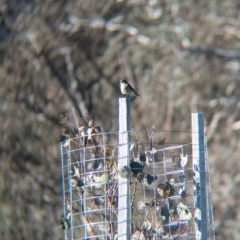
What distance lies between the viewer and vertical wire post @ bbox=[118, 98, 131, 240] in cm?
493

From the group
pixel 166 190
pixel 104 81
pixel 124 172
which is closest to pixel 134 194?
pixel 166 190

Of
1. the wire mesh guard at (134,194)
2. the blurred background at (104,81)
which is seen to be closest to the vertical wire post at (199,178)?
the wire mesh guard at (134,194)

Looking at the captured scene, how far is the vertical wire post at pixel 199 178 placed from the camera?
504 centimetres

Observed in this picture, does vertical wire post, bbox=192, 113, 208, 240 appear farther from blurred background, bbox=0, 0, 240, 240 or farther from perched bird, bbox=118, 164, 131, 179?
blurred background, bbox=0, 0, 240, 240

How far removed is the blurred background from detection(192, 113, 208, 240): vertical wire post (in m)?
4.97

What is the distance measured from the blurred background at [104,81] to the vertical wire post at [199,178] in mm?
4966

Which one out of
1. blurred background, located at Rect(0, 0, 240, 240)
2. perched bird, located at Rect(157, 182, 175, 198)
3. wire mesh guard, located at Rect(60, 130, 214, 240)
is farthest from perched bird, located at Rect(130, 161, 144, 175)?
blurred background, located at Rect(0, 0, 240, 240)

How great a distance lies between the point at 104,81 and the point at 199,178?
18.4 ft

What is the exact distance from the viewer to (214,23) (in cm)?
1052

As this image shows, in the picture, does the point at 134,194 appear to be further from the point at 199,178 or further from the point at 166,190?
the point at 199,178

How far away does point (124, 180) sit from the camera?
4984 millimetres

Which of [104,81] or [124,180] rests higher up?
[104,81]

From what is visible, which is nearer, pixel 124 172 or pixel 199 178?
pixel 124 172

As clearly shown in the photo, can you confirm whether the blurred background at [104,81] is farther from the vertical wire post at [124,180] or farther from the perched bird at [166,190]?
the vertical wire post at [124,180]
